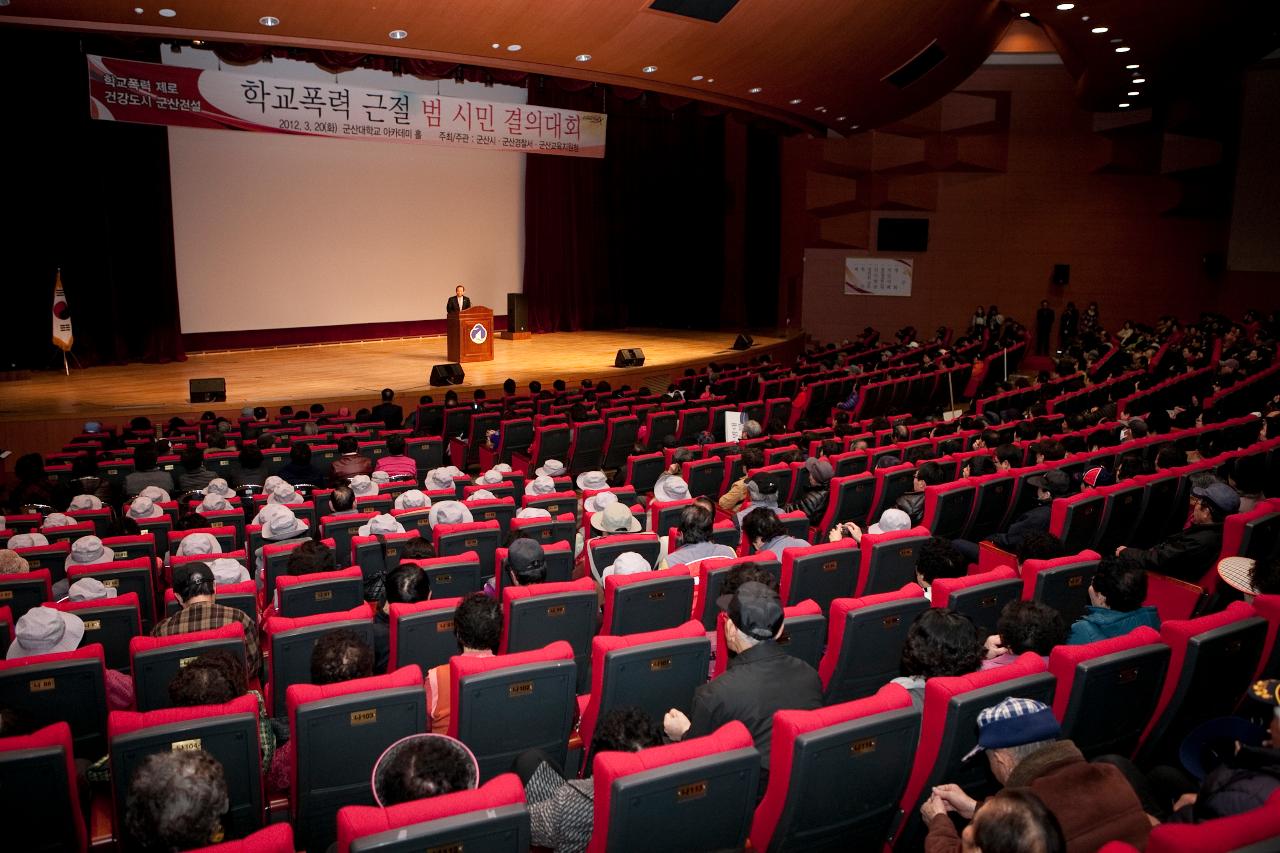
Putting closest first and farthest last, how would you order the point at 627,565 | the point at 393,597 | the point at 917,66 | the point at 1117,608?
the point at 1117,608
the point at 393,597
the point at 627,565
the point at 917,66

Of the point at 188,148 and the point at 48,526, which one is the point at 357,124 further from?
the point at 48,526

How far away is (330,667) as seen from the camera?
3.16 metres

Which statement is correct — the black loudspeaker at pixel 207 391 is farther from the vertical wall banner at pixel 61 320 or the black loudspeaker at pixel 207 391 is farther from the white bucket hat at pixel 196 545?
the white bucket hat at pixel 196 545

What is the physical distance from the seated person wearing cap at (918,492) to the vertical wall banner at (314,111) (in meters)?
11.5

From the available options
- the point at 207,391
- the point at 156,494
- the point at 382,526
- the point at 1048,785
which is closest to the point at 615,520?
the point at 382,526

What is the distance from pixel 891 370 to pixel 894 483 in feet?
22.5

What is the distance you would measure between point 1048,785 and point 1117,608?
1.82 m

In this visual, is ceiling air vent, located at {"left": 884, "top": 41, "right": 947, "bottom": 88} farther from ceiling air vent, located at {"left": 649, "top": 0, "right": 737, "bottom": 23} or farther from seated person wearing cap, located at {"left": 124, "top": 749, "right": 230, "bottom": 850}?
seated person wearing cap, located at {"left": 124, "top": 749, "right": 230, "bottom": 850}

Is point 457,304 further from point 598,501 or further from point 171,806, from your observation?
point 171,806

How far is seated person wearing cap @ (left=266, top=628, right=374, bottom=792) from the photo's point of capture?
3.16 m

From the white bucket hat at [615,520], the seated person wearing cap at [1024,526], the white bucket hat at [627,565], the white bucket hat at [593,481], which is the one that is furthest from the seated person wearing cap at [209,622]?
the seated person wearing cap at [1024,526]

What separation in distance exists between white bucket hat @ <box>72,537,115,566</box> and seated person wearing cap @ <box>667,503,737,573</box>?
3.14m

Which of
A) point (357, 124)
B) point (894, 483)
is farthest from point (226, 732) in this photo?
point (357, 124)

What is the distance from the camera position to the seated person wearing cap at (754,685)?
2.95 m
